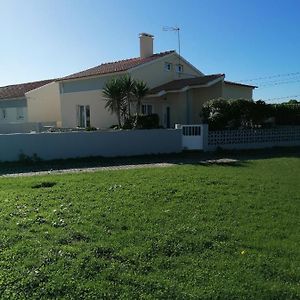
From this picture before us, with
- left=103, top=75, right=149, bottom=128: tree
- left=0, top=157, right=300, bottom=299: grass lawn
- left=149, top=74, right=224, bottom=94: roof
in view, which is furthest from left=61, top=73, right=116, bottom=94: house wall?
left=0, top=157, right=300, bottom=299: grass lawn

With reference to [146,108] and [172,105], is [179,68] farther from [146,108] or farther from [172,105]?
[146,108]

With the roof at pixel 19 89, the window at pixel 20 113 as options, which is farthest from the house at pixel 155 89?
the roof at pixel 19 89

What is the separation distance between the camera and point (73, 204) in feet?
24.4

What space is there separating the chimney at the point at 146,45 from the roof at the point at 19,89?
470 inches

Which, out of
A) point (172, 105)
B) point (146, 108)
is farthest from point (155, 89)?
point (172, 105)

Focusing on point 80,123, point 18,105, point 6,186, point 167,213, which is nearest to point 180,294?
point 167,213

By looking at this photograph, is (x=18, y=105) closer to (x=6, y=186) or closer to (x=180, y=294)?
(x=6, y=186)

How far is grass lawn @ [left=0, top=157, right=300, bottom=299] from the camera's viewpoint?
4211 millimetres

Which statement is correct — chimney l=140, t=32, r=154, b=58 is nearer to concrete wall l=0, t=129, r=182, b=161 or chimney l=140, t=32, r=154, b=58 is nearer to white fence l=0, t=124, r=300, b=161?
white fence l=0, t=124, r=300, b=161

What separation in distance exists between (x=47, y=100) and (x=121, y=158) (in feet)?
67.1

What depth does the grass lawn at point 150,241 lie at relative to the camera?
4211 millimetres

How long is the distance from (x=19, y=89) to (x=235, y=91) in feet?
71.8

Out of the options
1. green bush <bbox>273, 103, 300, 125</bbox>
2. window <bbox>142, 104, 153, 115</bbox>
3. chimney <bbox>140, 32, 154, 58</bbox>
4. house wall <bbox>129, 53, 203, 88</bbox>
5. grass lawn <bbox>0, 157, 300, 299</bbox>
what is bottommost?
grass lawn <bbox>0, 157, 300, 299</bbox>

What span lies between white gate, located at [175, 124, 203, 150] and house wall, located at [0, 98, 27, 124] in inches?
866
